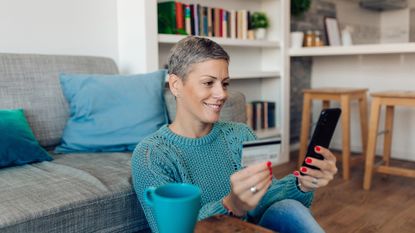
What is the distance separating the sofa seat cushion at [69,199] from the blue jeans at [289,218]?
0.54 metres

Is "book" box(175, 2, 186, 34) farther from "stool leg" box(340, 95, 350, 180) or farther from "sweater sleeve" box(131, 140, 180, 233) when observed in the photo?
"sweater sleeve" box(131, 140, 180, 233)

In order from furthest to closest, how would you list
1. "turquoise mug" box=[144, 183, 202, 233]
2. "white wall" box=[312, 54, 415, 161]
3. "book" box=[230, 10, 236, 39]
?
1. "white wall" box=[312, 54, 415, 161]
2. "book" box=[230, 10, 236, 39]
3. "turquoise mug" box=[144, 183, 202, 233]

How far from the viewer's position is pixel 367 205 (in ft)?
8.14

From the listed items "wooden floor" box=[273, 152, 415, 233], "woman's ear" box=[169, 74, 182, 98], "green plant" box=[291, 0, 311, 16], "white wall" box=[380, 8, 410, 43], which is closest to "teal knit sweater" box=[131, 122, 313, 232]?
"woman's ear" box=[169, 74, 182, 98]

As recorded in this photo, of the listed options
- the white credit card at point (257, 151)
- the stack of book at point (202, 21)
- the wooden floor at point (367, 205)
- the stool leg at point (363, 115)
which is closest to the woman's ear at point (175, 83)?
the white credit card at point (257, 151)

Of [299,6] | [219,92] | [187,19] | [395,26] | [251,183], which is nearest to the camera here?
[251,183]

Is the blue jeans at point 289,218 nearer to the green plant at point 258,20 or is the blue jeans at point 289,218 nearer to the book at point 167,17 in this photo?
the book at point 167,17

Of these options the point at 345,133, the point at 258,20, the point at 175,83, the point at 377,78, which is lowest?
the point at 345,133

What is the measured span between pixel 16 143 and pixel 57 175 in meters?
0.26

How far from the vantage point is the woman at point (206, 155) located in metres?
1.02

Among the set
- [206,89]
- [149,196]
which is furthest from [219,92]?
[149,196]

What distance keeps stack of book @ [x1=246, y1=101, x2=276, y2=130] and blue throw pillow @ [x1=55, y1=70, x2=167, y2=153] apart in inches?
59.1

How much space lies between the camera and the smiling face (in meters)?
1.10

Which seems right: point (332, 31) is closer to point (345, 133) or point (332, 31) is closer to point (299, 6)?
point (299, 6)
